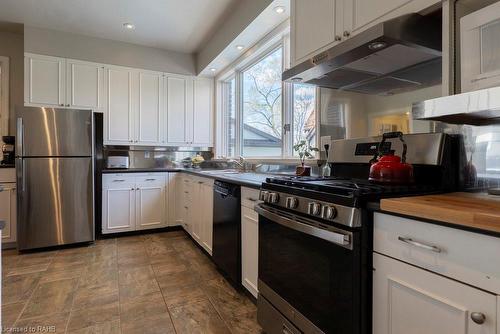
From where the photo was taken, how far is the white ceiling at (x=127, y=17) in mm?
2949

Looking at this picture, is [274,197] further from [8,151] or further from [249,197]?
[8,151]

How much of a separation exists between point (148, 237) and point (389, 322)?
3245mm

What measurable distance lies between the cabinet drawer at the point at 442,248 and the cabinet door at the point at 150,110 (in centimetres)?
359

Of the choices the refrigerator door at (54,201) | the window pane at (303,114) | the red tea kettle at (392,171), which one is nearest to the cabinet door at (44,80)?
the refrigerator door at (54,201)

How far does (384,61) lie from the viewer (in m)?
1.55

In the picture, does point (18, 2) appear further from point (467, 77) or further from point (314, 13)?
point (467, 77)

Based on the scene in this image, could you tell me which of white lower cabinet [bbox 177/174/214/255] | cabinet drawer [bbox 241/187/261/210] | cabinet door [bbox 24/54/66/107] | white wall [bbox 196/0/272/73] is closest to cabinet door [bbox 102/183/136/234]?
white lower cabinet [bbox 177/174/214/255]

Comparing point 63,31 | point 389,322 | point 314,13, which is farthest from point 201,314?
point 63,31

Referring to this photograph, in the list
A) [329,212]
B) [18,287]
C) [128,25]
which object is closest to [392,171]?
[329,212]

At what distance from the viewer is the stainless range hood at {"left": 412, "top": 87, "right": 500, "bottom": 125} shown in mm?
913

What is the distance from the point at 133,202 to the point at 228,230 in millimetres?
1982

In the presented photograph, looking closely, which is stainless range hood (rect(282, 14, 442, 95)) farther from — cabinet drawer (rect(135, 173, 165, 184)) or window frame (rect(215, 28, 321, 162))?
cabinet drawer (rect(135, 173, 165, 184))

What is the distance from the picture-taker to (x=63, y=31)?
11.7 ft

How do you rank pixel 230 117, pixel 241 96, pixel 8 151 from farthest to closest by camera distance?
1. pixel 230 117
2. pixel 241 96
3. pixel 8 151
